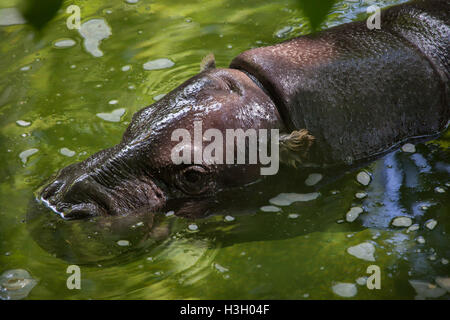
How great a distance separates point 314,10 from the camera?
1.85 metres

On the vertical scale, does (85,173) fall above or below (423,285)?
above

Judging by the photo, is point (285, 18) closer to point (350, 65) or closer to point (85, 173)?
point (350, 65)

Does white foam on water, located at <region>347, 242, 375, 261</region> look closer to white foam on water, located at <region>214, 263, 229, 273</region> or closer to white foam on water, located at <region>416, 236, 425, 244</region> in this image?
white foam on water, located at <region>416, 236, 425, 244</region>

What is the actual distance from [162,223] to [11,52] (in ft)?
11.2

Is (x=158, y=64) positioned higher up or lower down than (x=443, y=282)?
higher up

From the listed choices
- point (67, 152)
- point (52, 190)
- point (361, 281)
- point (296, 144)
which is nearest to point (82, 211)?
point (52, 190)

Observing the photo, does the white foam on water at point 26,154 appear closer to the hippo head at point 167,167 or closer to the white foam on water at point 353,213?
the hippo head at point 167,167

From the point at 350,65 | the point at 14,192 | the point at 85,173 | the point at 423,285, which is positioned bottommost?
the point at 423,285

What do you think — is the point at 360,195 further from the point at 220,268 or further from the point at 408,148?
the point at 220,268

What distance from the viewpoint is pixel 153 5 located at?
269 inches

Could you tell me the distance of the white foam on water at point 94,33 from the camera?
241 inches

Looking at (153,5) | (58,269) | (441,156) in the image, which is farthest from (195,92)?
(153,5)

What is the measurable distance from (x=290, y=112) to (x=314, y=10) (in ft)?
6.94

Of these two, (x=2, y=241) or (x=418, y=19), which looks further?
(x=418, y=19)
